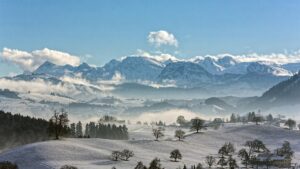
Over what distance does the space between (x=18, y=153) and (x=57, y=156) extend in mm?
15086

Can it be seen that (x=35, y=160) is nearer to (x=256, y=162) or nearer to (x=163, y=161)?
(x=163, y=161)

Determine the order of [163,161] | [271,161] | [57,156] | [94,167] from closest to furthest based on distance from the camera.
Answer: [94,167], [57,156], [163,161], [271,161]

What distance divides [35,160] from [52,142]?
101 ft

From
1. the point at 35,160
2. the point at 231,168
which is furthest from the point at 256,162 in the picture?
the point at 35,160

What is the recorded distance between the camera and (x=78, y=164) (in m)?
162

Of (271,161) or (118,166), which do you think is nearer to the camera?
(118,166)

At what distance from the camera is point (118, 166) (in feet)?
542

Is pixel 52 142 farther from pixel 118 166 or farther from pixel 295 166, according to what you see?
pixel 295 166

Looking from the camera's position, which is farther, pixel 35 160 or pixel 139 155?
pixel 139 155

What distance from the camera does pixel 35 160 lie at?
531 feet

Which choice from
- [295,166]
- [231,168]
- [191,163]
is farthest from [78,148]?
[295,166]

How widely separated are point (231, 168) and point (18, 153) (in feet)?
265

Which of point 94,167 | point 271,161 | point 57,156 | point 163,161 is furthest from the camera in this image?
point 271,161

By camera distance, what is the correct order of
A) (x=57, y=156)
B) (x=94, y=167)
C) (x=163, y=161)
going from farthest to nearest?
1. (x=163, y=161)
2. (x=57, y=156)
3. (x=94, y=167)
